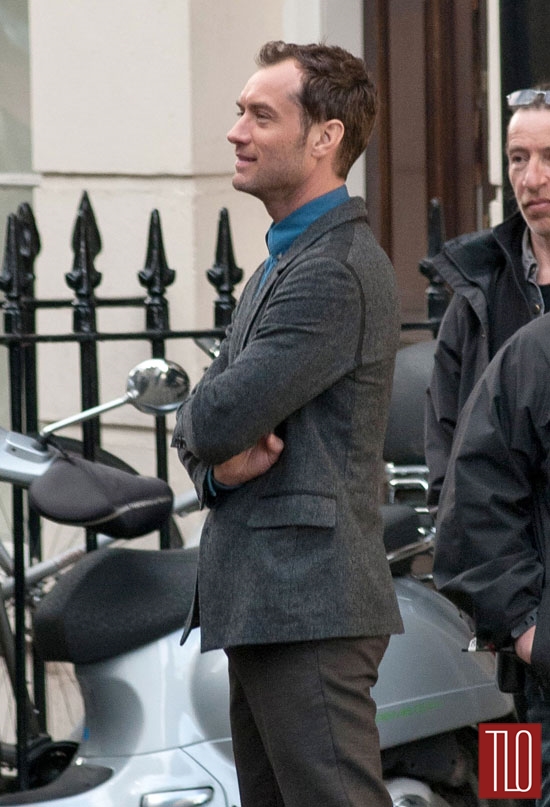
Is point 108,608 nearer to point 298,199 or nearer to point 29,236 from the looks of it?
point 298,199

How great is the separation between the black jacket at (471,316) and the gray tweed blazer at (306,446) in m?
0.62

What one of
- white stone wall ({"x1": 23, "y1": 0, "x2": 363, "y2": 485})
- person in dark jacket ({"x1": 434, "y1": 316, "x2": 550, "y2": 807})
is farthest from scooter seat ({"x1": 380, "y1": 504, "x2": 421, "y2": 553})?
white stone wall ({"x1": 23, "y1": 0, "x2": 363, "y2": 485})

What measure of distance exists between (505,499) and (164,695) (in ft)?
2.94

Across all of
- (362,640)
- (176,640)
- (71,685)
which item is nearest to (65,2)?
(71,685)

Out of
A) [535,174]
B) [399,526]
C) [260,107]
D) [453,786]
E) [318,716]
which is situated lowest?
[453,786]

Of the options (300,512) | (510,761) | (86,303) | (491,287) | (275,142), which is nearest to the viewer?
(300,512)

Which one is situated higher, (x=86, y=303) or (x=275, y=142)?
(x=275, y=142)

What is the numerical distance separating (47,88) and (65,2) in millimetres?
318

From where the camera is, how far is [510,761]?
123 inches

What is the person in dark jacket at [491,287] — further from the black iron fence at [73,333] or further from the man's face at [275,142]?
the black iron fence at [73,333]

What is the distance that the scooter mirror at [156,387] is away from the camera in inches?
135

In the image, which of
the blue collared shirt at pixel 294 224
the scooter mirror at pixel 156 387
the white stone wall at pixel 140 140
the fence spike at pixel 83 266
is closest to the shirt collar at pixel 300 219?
the blue collared shirt at pixel 294 224

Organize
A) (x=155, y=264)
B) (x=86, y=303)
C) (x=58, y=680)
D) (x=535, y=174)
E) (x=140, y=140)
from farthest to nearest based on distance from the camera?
(x=140, y=140) < (x=58, y=680) < (x=155, y=264) < (x=86, y=303) < (x=535, y=174)

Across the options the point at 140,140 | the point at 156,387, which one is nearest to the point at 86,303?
the point at 156,387
